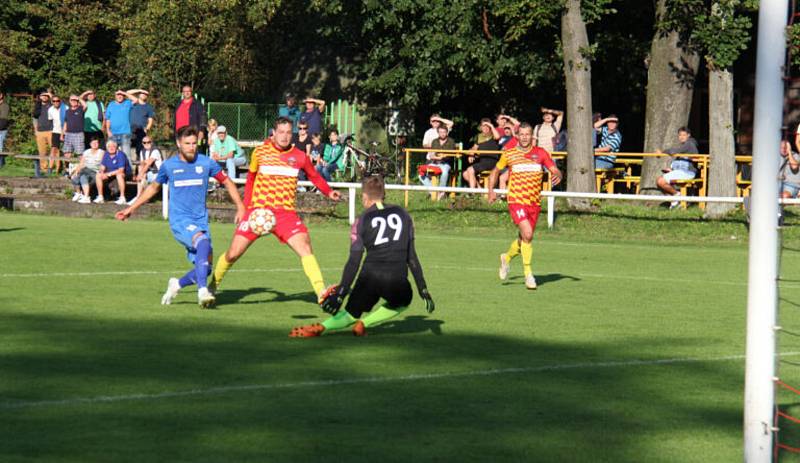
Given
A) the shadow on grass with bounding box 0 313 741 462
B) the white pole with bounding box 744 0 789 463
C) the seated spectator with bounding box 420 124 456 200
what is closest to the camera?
the white pole with bounding box 744 0 789 463

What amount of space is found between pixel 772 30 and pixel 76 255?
48.0 ft

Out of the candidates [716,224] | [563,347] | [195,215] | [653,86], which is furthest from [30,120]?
[563,347]

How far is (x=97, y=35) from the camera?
5247cm

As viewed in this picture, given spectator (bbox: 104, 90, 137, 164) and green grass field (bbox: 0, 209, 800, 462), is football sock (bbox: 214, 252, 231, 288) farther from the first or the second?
spectator (bbox: 104, 90, 137, 164)

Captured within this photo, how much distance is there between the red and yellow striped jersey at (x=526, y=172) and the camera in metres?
18.0

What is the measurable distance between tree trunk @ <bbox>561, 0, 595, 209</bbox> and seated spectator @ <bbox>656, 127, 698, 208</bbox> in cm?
146

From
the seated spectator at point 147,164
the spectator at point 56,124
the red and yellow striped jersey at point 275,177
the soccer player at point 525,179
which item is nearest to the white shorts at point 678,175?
the seated spectator at point 147,164

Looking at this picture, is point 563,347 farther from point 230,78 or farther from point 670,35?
point 230,78

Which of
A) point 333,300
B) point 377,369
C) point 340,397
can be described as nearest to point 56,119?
point 333,300

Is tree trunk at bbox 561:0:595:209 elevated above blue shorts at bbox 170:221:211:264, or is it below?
above

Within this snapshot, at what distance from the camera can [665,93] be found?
30625 millimetres

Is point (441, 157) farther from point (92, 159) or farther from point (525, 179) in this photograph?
point (525, 179)

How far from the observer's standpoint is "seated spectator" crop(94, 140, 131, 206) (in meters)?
30.9

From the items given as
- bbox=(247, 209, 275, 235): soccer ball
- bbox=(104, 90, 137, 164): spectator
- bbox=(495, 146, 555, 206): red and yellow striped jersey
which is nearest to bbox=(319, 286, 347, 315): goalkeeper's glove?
bbox=(247, 209, 275, 235): soccer ball
